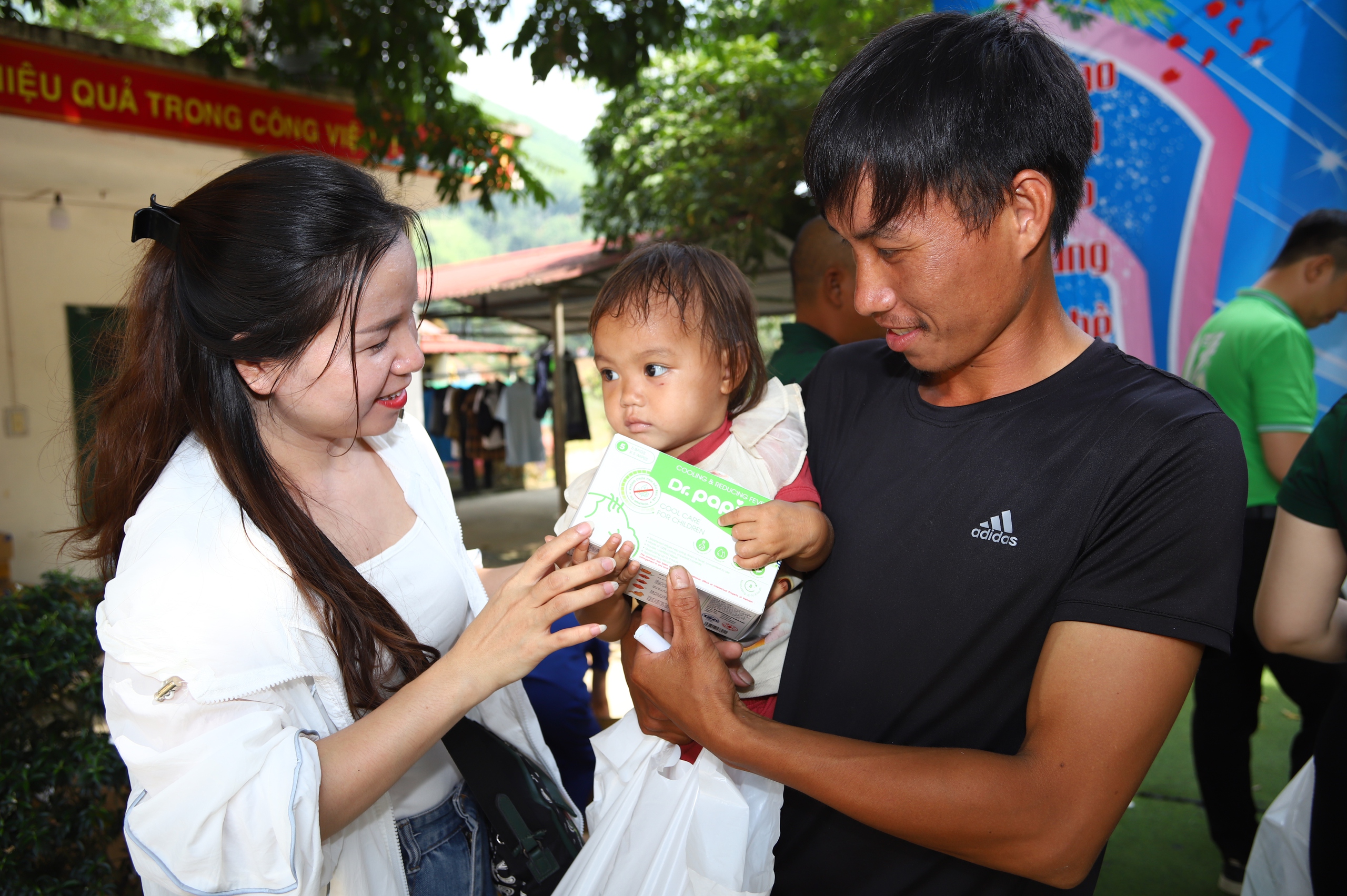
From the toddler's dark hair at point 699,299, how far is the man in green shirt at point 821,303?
1445 millimetres

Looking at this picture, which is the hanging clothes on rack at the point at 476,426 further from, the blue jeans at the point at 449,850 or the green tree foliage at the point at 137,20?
the blue jeans at the point at 449,850

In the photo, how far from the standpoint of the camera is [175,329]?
154cm

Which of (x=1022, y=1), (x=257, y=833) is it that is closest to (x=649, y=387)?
(x=257, y=833)

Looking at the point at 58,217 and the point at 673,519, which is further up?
the point at 58,217

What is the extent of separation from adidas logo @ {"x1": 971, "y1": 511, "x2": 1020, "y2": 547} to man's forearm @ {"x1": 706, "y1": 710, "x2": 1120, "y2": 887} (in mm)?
315

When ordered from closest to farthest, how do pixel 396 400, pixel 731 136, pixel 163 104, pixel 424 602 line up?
1. pixel 396 400
2. pixel 424 602
3. pixel 163 104
4. pixel 731 136

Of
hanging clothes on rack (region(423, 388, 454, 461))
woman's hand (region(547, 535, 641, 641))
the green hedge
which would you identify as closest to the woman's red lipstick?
woman's hand (region(547, 535, 641, 641))

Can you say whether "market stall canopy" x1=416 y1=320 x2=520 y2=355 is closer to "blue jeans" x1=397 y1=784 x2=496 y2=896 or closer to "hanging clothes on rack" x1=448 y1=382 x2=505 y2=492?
"hanging clothes on rack" x1=448 y1=382 x2=505 y2=492

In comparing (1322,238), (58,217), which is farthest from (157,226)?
(58,217)

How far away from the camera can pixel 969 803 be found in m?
1.14

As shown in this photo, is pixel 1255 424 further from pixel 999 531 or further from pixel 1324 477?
pixel 999 531

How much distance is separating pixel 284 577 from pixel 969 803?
1.19 metres

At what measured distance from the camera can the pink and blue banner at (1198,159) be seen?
11.4ft

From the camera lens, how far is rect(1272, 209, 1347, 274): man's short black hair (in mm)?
3225
